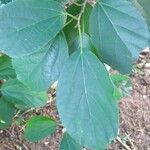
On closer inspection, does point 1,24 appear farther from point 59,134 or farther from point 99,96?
point 59,134

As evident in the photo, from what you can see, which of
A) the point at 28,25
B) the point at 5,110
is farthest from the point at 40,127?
the point at 28,25

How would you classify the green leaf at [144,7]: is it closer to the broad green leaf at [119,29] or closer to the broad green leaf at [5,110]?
the broad green leaf at [119,29]

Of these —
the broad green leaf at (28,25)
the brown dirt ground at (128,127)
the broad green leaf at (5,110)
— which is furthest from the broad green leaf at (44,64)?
the brown dirt ground at (128,127)

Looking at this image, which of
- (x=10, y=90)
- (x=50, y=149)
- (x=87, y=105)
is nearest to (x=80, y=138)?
(x=87, y=105)

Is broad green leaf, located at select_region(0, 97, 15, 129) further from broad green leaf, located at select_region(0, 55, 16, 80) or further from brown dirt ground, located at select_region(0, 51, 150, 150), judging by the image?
brown dirt ground, located at select_region(0, 51, 150, 150)

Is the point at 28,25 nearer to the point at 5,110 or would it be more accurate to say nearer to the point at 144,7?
the point at 144,7

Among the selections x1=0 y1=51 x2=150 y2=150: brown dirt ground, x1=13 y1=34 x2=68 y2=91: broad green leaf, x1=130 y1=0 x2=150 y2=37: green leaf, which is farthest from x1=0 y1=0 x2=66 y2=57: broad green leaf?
x1=0 y1=51 x2=150 y2=150: brown dirt ground
